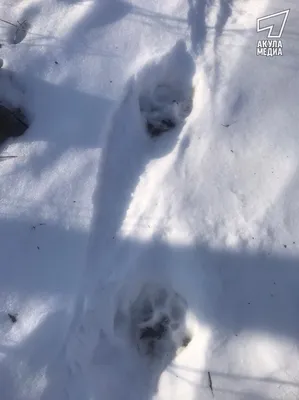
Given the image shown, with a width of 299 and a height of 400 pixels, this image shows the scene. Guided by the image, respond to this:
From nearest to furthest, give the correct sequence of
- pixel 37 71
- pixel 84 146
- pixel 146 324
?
pixel 146 324 < pixel 84 146 < pixel 37 71

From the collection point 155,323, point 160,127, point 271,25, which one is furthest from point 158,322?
point 271,25

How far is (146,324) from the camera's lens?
6.93 feet

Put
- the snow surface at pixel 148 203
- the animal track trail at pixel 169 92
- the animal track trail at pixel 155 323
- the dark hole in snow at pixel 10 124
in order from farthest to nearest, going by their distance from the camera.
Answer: the animal track trail at pixel 169 92
the dark hole in snow at pixel 10 124
the animal track trail at pixel 155 323
the snow surface at pixel 148 203

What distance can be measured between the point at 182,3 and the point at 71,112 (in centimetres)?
116

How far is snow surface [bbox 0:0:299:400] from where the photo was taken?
195cm

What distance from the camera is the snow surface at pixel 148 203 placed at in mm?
1952

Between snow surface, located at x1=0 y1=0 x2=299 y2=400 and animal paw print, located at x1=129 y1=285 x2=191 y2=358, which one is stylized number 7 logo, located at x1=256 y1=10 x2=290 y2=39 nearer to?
snow surface, located at x1=0 y1=0 x2=299 y2=400

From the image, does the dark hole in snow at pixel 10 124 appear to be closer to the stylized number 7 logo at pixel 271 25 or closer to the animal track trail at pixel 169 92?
the animal track trail at pixel 169 92

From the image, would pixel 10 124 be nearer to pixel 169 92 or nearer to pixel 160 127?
pixel 160 127

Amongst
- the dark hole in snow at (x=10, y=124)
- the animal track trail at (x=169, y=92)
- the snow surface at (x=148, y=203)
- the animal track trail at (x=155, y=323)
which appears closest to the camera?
the snow surface at (x=148, y=203)

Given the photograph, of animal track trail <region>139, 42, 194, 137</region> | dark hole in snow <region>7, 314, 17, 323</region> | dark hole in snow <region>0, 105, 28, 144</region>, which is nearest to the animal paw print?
dark hole in snow <region>7, 314, 17, 323</region>

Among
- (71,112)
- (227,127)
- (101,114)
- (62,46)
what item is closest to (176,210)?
(227,127)

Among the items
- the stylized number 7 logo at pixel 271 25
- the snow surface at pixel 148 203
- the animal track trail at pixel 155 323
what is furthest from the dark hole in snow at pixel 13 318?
the stylized number 7 logo at pixel 271 25

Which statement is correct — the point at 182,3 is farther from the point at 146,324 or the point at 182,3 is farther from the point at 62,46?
the point at 146,324
